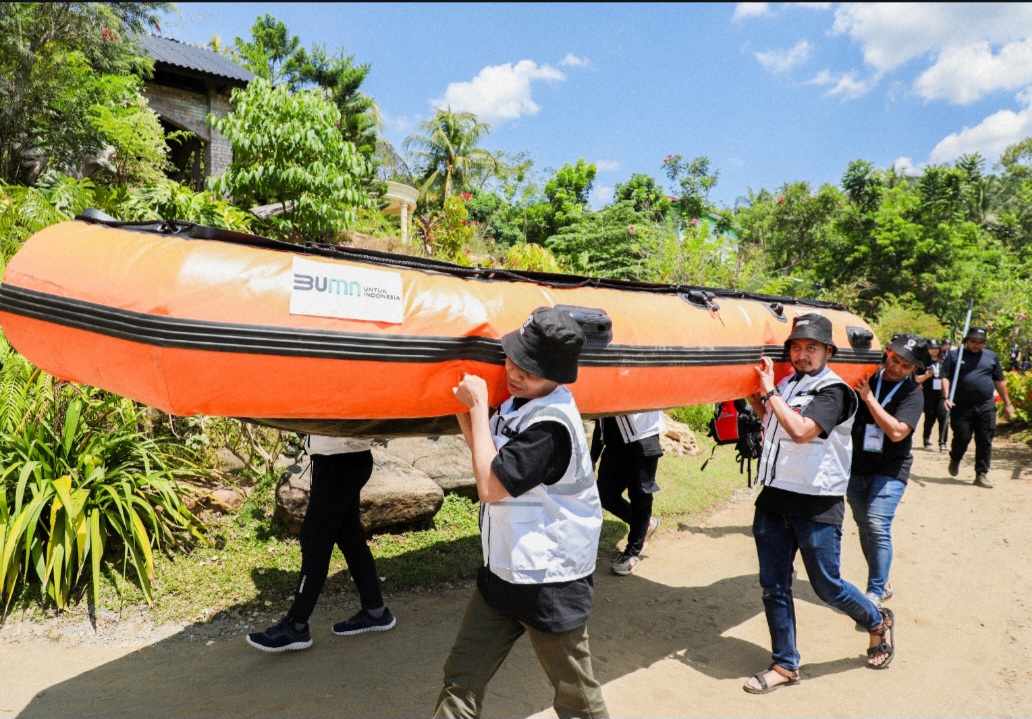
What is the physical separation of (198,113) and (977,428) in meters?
17.9

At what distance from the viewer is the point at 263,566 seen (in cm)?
434

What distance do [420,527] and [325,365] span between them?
3.17 m

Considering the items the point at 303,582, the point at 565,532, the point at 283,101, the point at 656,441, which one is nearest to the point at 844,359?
the point at 656,441

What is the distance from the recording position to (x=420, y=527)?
5113 mm

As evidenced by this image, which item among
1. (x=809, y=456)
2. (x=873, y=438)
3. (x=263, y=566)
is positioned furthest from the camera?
(x=263, y=566)

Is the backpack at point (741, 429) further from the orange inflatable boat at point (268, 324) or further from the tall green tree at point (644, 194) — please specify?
the tall green tree at point (644, 194)

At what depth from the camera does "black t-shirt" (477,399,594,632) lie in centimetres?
211

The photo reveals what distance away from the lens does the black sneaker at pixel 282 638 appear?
134 inches

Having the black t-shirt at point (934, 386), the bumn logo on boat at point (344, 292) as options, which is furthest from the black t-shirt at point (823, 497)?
the black t-shirt at point (934, 386)

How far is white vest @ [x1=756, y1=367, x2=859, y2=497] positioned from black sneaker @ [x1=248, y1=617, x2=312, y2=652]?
251cm

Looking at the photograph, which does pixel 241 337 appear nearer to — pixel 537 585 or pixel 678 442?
pixel 537 585

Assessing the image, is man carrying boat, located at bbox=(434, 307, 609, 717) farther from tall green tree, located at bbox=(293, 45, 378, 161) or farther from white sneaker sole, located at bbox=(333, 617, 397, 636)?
tall green tree, located at bbox=(293, 45, 378, 161)

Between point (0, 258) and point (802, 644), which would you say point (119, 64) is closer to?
point (0, 258)

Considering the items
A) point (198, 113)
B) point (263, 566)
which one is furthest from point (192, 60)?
point (263, 566)
